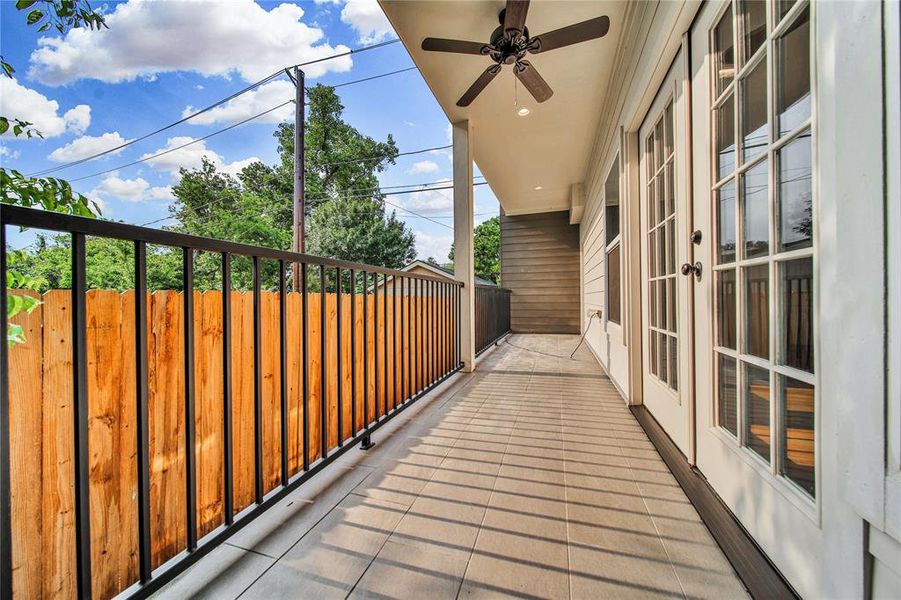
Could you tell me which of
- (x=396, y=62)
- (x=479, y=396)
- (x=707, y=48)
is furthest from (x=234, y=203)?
(x=707, y=48)

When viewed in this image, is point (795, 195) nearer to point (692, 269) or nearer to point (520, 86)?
point (692, 269)

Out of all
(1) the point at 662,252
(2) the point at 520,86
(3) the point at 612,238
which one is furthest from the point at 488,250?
(1) the point at 662,252

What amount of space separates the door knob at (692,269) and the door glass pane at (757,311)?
32 centimetres

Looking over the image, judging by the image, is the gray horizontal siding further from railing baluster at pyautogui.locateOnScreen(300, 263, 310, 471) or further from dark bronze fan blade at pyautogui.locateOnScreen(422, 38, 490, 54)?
railing baluster at pyautogui.locateOnScreen(300, 263, 310, 471)

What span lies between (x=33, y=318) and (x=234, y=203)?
21471 millimetres

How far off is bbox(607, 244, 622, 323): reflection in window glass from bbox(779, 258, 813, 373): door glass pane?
2309 millimetres

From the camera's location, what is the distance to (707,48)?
1.40 m

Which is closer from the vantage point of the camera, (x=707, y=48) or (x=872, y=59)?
(x=872, y=59)

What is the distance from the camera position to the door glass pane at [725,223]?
1.25 meters

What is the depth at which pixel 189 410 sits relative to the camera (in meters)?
0.98

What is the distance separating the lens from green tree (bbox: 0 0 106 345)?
36.2 inches

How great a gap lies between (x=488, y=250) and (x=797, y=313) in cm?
2046

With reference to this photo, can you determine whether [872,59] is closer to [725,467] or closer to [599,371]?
[725,467]

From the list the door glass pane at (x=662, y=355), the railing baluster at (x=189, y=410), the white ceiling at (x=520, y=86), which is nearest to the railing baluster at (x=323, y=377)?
the railing baluster at (x=189, y=410)
